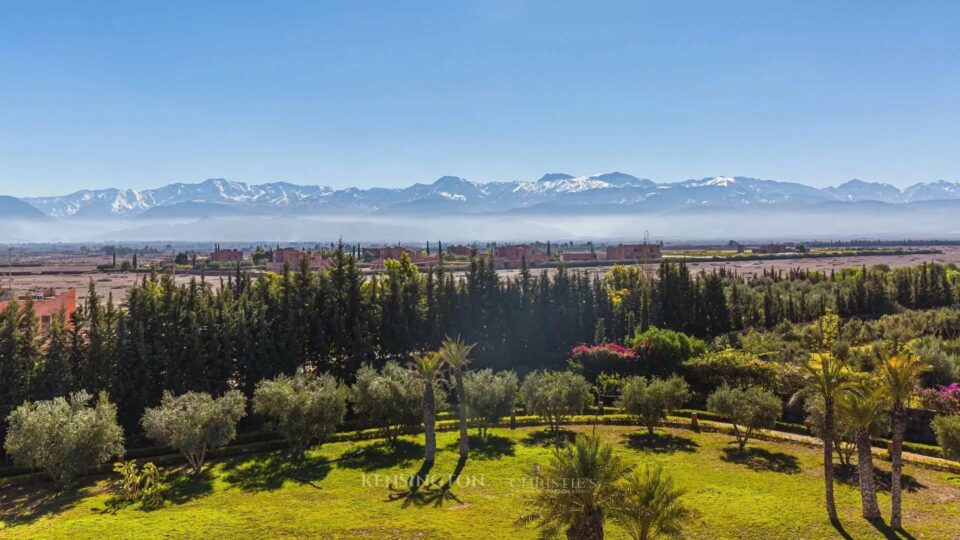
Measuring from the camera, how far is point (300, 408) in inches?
1519

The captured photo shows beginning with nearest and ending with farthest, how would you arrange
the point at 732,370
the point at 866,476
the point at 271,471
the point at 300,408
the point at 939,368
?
the point at 866,476 < the point at 271,471 < the point at 300,408 < the point at 939,368 < the point at 732,370

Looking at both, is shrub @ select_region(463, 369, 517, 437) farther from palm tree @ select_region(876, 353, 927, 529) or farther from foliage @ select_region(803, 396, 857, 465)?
palm tree @ select_region(876, 353, 927, 529)

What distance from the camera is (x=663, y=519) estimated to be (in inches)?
874

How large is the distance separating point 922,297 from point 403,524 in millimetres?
103419

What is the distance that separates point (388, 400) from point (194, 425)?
1234cm

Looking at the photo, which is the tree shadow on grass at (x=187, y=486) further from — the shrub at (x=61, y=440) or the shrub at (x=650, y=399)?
the shrub at (x=650, y=399)

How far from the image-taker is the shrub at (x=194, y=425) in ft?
118

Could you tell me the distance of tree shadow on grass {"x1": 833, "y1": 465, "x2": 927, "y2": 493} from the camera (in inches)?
1304

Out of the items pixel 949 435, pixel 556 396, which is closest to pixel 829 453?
pixel 949 435

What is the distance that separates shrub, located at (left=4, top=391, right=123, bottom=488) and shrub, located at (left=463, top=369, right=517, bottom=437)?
22989 mm

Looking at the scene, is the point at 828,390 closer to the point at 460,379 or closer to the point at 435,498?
the point at 435,498

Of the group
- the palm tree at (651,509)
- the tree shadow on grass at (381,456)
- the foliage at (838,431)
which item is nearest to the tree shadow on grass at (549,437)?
the tree shadow on grass at (381,456)

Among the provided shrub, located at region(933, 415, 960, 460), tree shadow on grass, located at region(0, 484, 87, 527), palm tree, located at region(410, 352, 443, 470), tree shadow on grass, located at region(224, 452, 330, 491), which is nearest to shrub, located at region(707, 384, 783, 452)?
shrub, located at region(933, 415, 960, 460)

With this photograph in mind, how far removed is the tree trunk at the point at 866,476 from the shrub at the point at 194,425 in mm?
35804
